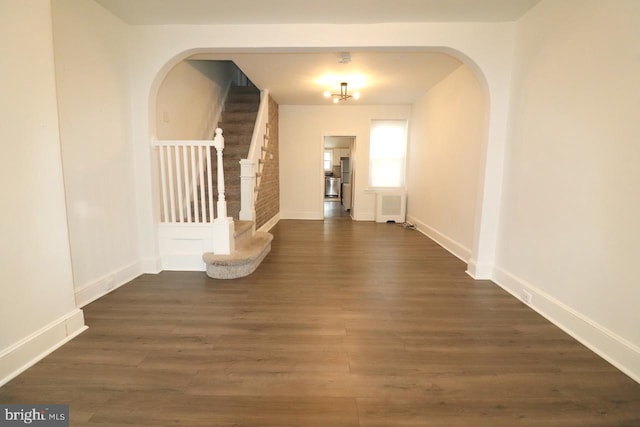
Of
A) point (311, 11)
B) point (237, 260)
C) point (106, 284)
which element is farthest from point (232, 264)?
point (311, 11)

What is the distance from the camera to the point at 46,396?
1.48m

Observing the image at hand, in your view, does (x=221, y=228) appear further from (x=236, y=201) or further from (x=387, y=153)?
(x=387, y=153)

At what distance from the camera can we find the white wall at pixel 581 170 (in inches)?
69.1

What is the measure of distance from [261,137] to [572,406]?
4.90 m

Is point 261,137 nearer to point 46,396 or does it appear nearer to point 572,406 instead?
point 46,396

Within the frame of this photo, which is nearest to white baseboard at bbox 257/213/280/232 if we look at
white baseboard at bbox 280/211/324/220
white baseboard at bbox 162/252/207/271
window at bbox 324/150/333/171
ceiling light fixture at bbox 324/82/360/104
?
white baseboard at bbox 280/211/324/220

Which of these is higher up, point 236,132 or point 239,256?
point 236,132

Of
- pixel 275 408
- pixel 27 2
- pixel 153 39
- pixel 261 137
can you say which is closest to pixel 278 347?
pixel 275 408

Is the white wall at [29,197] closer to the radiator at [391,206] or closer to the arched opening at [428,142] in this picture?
the arched opening at [428,142]

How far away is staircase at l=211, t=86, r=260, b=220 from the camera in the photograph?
14.8ft

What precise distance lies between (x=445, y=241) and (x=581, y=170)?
2.63 meters

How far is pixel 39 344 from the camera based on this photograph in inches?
70.6

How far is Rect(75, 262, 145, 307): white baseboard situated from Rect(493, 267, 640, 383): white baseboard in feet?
12.9

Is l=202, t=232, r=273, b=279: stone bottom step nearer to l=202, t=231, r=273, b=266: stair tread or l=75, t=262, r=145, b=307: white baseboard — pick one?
l=202, t=231, r=273, b=266: stair tread
